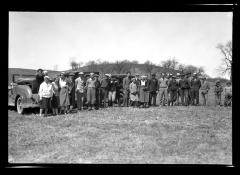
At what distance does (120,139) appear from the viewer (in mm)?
6957

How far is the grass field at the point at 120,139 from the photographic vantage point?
5.67 meters

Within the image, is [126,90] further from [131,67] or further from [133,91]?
[131,67]

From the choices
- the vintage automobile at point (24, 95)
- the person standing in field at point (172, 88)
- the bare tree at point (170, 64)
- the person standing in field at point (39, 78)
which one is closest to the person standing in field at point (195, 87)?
the person standing in field at point (172, 88)

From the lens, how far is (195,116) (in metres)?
10.5

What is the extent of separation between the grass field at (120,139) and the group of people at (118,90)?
Answer: 54.4 inches

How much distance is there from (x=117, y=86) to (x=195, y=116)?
4.63m

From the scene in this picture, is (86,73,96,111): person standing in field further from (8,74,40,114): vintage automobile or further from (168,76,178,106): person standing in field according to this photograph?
(168,76,178,106): person standing in field

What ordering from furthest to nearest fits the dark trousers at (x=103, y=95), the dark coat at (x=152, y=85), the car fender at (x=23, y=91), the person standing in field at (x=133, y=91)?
the dark coat at (x=152, y=85)
the dark trousers at (x=103, y=95)
the person standing in field at (x=133, y=91)
the car fender at (x=23, y=91)

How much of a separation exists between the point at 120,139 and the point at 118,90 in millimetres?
6889

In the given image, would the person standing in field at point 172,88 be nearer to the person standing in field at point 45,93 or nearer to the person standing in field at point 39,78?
the person standing in field at point 45,93

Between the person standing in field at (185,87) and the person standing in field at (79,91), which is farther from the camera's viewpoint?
the person standing in field at (185,87)
